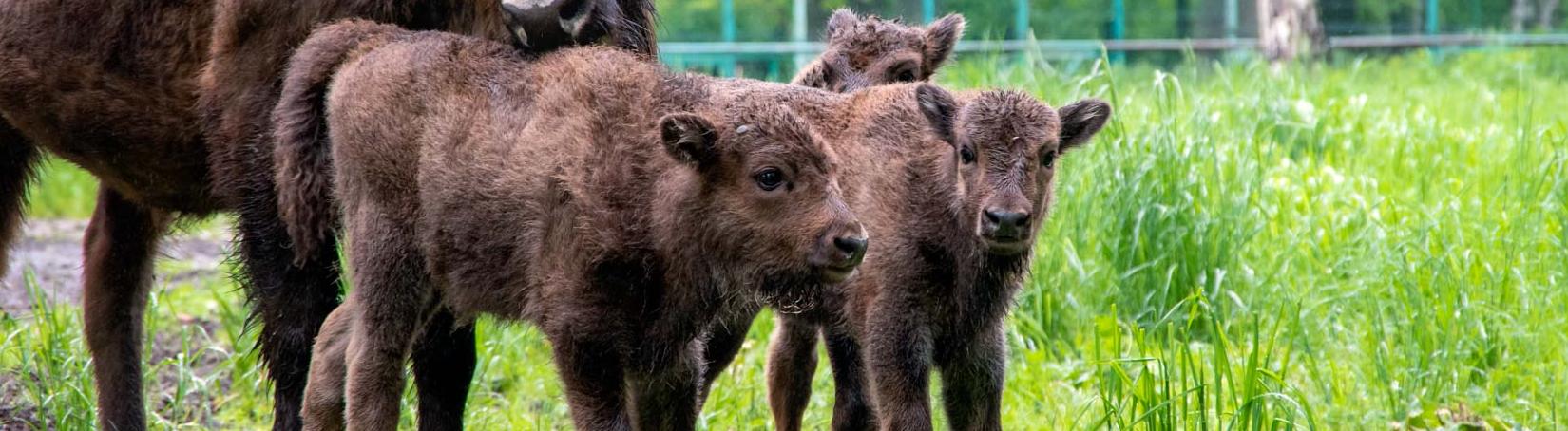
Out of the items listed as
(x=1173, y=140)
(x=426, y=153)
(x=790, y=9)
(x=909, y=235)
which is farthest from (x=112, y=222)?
(x=790, y=9)

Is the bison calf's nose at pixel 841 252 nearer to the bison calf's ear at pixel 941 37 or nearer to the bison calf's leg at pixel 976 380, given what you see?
the bison calf's leg at pixel 976 380

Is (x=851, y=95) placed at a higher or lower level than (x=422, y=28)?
lower

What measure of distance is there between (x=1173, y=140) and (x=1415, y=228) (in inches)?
40.2

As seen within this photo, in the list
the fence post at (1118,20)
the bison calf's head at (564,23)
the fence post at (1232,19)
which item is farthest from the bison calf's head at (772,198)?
the fence post at (1232,19)

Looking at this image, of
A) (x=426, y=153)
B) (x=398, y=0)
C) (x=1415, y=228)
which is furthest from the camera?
(x=1415, y=228)

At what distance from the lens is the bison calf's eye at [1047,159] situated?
5.27 m

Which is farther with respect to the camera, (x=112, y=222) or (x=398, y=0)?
(x=112, y=222)

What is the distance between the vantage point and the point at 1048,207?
5.45m

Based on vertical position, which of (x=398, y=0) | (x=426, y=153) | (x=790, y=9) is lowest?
(x=790, y=9)

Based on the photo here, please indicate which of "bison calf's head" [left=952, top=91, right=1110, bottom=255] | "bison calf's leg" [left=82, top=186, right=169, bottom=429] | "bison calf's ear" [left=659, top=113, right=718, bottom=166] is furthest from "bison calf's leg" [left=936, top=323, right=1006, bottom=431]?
"bison calf's leg" [left=82, top=186, right=169, bottom=429]

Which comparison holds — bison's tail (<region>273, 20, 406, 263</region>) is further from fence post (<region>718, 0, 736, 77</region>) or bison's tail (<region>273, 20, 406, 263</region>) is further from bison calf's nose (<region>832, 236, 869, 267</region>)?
fence post (<region>718, 0, 736, 77</region>)

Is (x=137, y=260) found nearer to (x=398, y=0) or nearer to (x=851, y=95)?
(x=398, y=0)

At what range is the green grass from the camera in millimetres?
5910

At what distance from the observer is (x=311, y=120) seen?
502 centimetres
